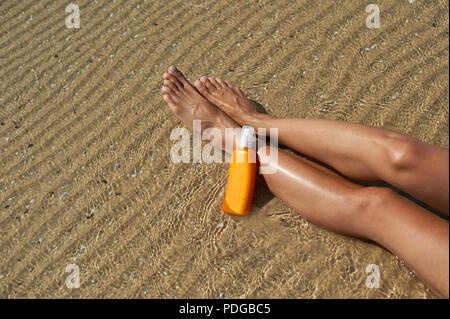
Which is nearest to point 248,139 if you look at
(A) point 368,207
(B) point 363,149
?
(B) point 363,149

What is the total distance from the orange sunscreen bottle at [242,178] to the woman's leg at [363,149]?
209mm

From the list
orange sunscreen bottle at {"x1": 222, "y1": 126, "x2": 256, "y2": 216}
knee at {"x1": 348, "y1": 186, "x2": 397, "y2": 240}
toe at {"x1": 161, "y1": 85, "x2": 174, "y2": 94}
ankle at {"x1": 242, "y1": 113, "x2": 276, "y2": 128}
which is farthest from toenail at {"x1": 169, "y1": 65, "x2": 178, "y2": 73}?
knee at {"x1": 348, "y1": 186, "x2": 397, "y2": 240}

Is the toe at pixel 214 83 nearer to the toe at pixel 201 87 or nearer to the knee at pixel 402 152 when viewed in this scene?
the toe at pixel 201 87

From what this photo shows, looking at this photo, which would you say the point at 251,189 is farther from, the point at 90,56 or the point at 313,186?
the point at 90,56

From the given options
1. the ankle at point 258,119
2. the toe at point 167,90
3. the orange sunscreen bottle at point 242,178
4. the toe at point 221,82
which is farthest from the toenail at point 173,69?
the orange sunscreen bottle at point 242,178

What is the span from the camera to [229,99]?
7.72ft

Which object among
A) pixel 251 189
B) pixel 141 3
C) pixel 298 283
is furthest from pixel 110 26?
pixel 298 283

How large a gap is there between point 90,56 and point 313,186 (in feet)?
5.61

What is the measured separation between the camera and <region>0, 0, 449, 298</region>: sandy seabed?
1866 mm

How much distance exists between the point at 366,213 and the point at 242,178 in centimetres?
58

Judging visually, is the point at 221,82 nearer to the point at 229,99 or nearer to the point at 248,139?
the point at 229,99

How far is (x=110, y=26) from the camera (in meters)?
2.81

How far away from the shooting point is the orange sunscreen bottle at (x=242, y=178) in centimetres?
196

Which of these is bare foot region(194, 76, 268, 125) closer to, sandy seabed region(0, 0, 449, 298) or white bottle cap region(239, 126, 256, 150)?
sandy seabed region(0, 0, 449, 298)
